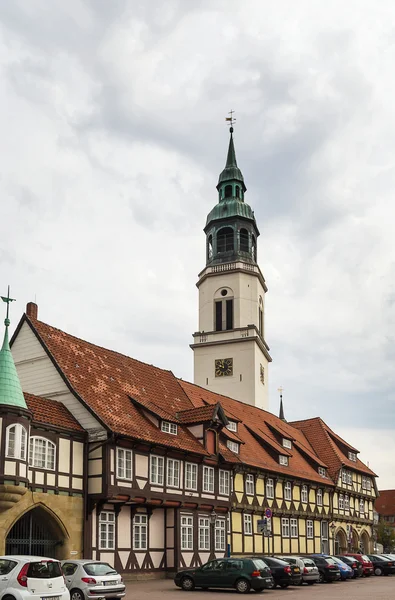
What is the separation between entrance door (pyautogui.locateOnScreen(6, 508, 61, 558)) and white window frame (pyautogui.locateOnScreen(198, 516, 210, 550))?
10063mm

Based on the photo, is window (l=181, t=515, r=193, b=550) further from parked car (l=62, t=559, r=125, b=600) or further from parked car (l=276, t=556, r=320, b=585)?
parked car (l=62, t=559, r=125, b=600)

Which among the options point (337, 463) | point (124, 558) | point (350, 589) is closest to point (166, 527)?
point (124, 558)

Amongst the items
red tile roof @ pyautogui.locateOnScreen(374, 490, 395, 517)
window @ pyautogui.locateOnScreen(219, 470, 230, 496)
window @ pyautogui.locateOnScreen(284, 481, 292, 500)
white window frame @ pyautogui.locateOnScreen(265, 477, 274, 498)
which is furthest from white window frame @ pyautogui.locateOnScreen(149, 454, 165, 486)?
red tile roof @ pyautogui.locateOnScreen(374, 490, 395, 517)

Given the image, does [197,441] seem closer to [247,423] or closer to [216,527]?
[216,527]

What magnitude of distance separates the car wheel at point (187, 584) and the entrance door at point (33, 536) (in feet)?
16.6

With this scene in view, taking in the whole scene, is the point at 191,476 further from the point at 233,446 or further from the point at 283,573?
the point at 283,573

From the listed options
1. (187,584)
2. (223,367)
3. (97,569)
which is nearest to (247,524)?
(187,584)

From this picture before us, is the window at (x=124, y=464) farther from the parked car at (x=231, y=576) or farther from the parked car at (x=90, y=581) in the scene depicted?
the parked car at (x=90, y=581)

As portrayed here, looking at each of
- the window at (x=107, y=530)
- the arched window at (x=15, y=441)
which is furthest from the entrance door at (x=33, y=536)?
the arched window at (x=15, y=441)

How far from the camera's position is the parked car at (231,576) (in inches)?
1116

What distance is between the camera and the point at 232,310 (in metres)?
74.1

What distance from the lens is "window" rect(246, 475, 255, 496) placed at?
4447 centimetres

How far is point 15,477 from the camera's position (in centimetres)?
2716

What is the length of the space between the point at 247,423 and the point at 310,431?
16.0 m
